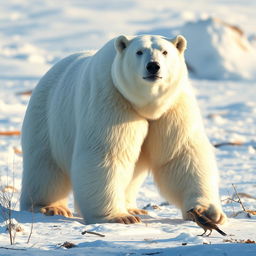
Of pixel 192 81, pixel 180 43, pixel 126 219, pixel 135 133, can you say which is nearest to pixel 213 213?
pixel 126 219

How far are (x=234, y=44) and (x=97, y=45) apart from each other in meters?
4.54

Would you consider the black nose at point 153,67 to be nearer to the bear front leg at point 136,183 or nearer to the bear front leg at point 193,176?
the bear front leg at point 193,176

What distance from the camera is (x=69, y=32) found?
909 inches

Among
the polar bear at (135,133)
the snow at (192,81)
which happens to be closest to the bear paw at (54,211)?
the polar bear at (135,133)

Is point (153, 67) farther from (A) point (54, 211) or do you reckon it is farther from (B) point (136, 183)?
(A) point (54, 211)

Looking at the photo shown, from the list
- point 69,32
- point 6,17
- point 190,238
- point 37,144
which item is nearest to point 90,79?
point 37,144

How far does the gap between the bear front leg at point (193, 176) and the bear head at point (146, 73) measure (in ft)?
1.19

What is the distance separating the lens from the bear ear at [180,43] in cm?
532

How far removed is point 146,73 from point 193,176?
87cm

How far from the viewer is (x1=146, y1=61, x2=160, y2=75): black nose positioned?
492 centimetres

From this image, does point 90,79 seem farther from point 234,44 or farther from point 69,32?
point 69,32

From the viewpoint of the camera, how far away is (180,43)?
5359mm

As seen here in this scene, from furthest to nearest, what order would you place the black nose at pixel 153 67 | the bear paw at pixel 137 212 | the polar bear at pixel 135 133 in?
1. the bear paw at pixel 137 212
2. the polar bear at pixel 135 133
3. the black nose at pixel 153 67

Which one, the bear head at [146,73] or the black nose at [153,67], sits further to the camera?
the bear head at [146,73]
